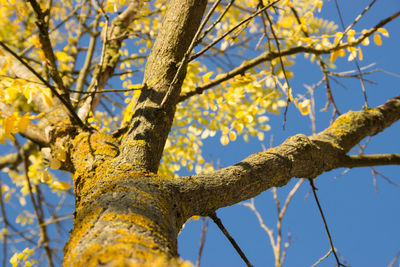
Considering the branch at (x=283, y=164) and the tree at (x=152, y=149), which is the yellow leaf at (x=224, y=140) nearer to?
the tree at (x=152, y=149)

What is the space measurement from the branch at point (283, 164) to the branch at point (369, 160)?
0.06 m

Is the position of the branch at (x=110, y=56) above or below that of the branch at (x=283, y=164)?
above

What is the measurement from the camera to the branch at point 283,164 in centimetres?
125

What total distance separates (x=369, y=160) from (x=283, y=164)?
0.85 m

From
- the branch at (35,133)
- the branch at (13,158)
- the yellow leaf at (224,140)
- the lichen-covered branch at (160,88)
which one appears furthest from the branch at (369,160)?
the branch at (13,158)

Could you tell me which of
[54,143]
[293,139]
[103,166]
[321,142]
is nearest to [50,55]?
[54,143]

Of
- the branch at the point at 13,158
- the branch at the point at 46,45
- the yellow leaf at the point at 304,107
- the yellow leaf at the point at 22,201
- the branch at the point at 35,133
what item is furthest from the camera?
the yellow leaf at the point at 22,201

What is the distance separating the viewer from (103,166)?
53.1 inches

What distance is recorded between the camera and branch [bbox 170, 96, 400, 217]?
1.25m

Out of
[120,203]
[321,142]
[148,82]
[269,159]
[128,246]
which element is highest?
[148,82]

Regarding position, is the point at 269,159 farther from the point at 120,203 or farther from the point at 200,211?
the point at 120,203

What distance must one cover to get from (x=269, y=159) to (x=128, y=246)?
89 cm

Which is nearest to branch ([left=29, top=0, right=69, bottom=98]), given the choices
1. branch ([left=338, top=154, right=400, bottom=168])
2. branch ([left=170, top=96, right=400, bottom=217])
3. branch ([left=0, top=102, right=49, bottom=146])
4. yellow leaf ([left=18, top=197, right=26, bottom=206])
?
branch ([left=0, top=102, right=49, bottom=146])

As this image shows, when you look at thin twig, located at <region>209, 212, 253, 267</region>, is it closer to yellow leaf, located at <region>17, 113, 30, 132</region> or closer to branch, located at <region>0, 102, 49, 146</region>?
yellow leaf, located at <region>17, 113, 30, 132</region>
